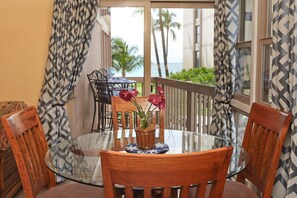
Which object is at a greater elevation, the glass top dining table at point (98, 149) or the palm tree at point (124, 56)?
the palm tree at point (124, 56)

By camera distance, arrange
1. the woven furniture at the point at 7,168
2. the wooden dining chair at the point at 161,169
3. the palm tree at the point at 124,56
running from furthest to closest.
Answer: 1. the palm tree at the point at 124,56
2. the woven furniture at the point at 7,168
3. the wooden dining chair at the point at 161,169

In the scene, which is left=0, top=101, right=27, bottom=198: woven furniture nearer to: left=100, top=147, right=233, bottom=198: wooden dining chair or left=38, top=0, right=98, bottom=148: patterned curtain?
left=38, top=0, right=98, bottom=148: patterned curtain

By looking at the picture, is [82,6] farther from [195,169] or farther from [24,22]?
[195,169]

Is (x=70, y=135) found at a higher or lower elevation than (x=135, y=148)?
lower

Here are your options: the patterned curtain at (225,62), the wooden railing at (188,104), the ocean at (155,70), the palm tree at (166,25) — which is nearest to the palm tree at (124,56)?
the ocean at (155,70)

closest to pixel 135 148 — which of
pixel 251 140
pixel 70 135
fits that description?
pixel 251 140

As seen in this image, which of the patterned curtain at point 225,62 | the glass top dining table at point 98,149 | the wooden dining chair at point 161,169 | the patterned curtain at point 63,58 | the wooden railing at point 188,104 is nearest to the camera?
the wooden dining chair at point 161,169

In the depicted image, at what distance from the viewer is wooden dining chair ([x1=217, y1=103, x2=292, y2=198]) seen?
65.6 inches

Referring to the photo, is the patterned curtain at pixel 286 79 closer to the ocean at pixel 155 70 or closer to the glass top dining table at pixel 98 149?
the glass top dining table at pixel 98 149

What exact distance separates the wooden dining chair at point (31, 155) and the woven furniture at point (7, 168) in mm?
860

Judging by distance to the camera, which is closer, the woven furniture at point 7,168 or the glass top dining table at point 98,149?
the glass top dining table at point 98,149

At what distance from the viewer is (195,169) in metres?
1.03

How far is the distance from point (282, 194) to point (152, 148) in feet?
2.72

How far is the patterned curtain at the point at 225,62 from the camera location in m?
3.17
